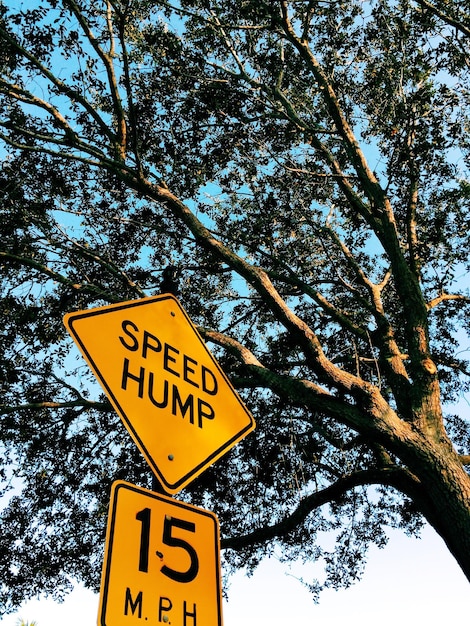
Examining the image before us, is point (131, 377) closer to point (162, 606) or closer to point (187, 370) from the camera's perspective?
point (187, 370)

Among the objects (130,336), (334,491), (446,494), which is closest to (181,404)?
(130,336)

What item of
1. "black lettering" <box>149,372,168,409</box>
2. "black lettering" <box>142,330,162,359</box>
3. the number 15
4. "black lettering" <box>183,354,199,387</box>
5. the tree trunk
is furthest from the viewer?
the tree trunk

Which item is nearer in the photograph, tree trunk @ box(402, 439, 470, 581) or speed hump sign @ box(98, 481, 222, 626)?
speed hump sign @ box(98, 481, 222, 626)

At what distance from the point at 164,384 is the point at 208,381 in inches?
13.2

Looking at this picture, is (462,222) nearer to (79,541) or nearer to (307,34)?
(307,34)

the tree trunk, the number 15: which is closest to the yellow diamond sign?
the number 15

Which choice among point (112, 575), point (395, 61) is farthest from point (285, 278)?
point (112, 575)

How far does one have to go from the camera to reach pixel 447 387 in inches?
425

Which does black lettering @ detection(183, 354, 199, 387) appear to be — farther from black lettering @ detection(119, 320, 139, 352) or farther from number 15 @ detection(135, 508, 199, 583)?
number 15 @ detection(135, 508, 199, 583)

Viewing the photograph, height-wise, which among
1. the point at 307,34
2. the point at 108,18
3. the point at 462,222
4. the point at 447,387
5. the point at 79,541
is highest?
the point at 307,34

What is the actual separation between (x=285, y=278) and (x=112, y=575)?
8029 millimetres

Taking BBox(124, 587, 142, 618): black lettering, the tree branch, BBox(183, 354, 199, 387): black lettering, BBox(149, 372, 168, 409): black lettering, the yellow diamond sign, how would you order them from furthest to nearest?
1. the tree branch
2. BBox(183, 354, 199, 387): black lettering
3. BBox(149, 372, 168, 409): black lettering
4. the yellow diamond sign
5. BBox(124, 587, 142, 618): black lettering

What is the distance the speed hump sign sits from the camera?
1.43 m

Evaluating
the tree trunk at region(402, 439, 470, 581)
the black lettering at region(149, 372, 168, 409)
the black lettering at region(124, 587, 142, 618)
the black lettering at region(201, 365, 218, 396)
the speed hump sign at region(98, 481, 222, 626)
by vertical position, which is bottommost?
the black lettering at region(124, 587, 142, 618)
